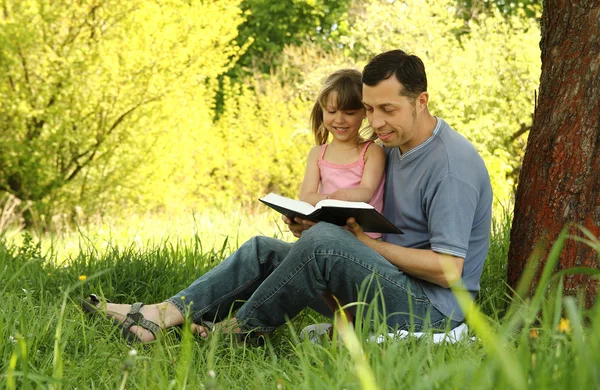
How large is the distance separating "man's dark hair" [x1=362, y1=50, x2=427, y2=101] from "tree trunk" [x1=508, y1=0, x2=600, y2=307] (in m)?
0.50

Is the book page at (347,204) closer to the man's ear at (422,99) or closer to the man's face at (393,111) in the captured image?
the man's face at (393,111)

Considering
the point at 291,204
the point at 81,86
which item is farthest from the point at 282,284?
the point at 81,86

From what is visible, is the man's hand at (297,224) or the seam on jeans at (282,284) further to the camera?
the man's hand at (297,224)

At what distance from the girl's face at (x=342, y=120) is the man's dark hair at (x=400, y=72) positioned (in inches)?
17.1

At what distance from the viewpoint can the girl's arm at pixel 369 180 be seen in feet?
10.5

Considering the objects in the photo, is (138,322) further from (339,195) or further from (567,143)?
(567,143)

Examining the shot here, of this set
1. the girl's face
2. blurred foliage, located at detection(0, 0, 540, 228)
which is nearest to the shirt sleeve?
the girl's face

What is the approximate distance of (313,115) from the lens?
3695 millimetres

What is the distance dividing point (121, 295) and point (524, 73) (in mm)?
9510

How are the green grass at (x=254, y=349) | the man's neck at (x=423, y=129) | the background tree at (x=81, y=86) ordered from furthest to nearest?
1. the background tree at (x=81, y=86)
2. the man's neck at (x=423, y=129)
3. the green grass at (x=254, y=349)

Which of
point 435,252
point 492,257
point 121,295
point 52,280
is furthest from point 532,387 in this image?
point 52,280

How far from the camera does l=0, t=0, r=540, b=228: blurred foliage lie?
8.61m

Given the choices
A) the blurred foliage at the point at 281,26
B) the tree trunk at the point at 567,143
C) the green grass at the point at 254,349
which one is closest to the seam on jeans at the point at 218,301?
the green grass at the point at 254,349

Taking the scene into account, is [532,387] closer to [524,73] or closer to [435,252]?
[435,252]
